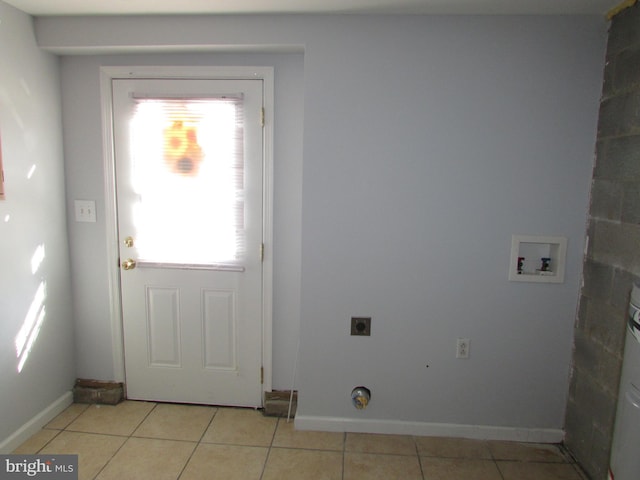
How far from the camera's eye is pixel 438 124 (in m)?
2.02

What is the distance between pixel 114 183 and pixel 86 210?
235 millimetres

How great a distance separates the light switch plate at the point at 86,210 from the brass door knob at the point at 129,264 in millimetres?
303

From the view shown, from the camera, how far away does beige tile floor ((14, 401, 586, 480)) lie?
76.4 inches

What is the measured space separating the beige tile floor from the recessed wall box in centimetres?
90

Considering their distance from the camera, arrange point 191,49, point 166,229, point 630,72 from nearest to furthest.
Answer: point 630,72 < point 191,49 < point 166,229

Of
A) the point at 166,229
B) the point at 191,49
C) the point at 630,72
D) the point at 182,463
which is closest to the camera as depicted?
the point at 630,72

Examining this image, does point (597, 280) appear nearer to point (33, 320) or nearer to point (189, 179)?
point (189, 179)

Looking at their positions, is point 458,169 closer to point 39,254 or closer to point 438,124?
point 438,124

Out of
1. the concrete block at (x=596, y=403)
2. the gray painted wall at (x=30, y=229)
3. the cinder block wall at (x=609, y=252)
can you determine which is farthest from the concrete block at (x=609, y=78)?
the gray painted wall at (x=30, y=229)

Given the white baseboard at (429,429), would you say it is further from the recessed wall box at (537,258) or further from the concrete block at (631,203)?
the concrete block at (631,203)

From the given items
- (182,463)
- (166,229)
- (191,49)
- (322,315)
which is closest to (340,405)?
(322,315)

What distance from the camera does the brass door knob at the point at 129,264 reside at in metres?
2.37

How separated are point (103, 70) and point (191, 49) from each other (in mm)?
539

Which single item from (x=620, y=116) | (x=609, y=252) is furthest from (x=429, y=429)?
(x=620, y=116)
